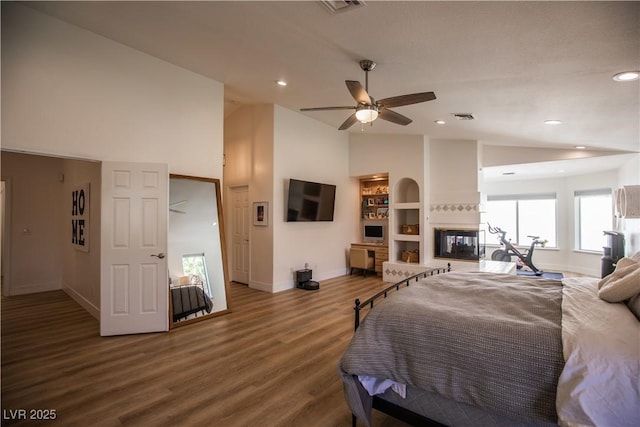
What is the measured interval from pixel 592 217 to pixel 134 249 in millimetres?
9670

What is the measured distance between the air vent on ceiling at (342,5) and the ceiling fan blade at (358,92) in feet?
1.86

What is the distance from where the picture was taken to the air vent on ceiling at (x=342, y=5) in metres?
2.36

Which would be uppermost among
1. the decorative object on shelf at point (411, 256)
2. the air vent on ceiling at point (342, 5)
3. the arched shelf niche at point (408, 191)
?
the air vent on ceiling at point (342, 5)

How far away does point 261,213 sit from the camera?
5934 mm

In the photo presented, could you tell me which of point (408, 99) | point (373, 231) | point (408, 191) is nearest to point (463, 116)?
point (408, 99)

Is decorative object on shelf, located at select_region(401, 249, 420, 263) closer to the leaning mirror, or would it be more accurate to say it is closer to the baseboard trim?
the leaning mirror

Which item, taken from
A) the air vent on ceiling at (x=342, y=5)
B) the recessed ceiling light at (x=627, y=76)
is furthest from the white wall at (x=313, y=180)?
the recessed ceiling light at (x=627, y=76)

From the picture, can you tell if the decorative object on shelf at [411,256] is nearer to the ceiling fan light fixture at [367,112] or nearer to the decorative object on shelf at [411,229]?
the decorative object on shelf at [411,229]

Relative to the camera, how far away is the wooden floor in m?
2.22

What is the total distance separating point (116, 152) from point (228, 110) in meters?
3.15

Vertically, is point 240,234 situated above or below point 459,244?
above

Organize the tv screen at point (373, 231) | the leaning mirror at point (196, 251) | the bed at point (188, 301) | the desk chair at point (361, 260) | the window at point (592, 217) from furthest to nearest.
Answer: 1. the tv screen at point (373, 231)
2. the window at point (592, 217)
3. the desk chair at point (361, 260)
4. the leaning mirror at point (196, 251)
5. the bed at point (188, 301)

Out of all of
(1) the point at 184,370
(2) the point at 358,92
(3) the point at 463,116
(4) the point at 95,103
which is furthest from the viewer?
(3) the point at 463,116

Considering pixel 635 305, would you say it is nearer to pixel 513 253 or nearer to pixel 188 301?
pixel 188 301
